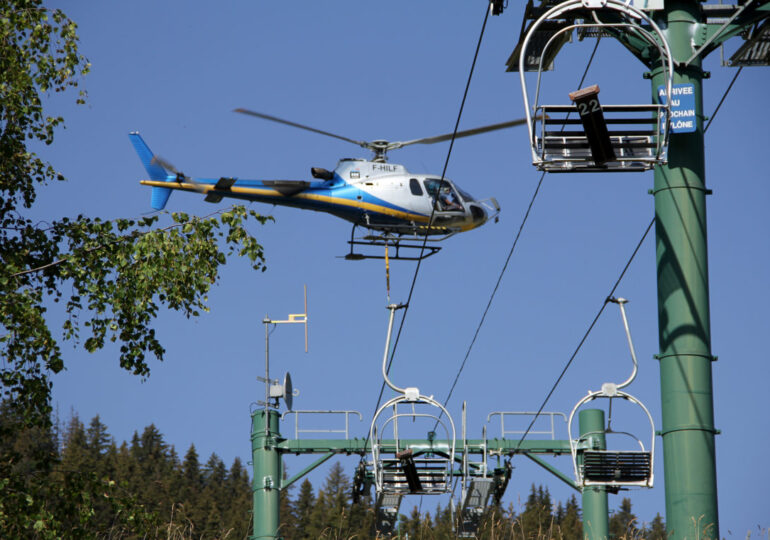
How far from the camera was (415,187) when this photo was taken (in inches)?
1257

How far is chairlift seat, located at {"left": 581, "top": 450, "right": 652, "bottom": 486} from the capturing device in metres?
13.9

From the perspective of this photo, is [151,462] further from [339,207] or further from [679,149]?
[679,149]

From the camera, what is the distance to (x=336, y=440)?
24000 millimetres

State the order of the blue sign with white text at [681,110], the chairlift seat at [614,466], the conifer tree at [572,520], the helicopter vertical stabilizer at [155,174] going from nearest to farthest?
the blue sign with white text at [681,110] < the chairlift seat at [614,466] < the helicopter vertical stabilizer at [155,174] < the conifer tree at [572,520]

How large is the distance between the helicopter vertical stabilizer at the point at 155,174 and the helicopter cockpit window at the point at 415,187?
6.55 m

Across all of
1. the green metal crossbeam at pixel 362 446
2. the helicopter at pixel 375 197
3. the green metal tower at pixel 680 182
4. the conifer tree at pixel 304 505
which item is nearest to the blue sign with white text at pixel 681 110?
the green metal tower at pixel 680 182

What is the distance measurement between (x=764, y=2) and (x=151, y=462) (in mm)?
88791

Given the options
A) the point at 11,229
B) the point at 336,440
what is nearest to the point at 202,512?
the point at 336,440

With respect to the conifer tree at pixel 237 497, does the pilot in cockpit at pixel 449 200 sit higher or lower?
higher

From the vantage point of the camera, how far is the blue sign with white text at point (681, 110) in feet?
33.8

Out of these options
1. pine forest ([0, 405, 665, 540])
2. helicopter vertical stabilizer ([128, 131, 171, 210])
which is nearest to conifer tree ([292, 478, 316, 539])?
pine forest ([0, 405, 665, 540])

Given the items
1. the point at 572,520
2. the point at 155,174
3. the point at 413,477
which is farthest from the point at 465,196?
the point at 572,520

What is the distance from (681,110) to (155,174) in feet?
84.4

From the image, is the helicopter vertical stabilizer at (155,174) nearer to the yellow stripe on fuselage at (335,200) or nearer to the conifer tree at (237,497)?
the yellow stripe on fuselage at (335,200)
